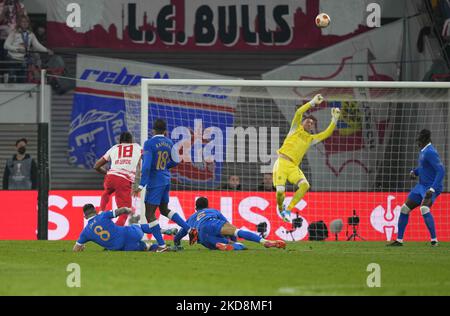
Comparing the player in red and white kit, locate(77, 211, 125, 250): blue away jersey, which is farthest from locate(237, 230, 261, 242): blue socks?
the player in red and white kit

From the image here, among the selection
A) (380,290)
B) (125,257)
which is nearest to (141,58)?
(125,257)

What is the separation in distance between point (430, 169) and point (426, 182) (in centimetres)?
25

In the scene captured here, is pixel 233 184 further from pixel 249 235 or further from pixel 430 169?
pixel 249 235

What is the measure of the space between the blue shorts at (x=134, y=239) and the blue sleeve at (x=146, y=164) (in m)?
0.75

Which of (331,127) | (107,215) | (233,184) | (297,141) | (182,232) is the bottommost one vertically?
(182,232)

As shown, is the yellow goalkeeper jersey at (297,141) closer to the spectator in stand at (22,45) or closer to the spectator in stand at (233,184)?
the spectator in stand at (233,184)

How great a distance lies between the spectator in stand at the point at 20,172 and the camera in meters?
25.5

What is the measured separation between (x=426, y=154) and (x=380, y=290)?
8.80m

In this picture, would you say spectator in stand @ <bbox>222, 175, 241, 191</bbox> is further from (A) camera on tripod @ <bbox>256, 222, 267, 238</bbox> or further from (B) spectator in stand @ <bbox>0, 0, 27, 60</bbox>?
(B) spectator in stand @ <bbox>0, 0, 27, 60</bbox>

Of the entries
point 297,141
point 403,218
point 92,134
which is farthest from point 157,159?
point 92,134

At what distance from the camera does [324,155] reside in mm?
26828

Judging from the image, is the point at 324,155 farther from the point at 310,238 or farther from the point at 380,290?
the point at 380,290

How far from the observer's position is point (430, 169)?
66.5 feet

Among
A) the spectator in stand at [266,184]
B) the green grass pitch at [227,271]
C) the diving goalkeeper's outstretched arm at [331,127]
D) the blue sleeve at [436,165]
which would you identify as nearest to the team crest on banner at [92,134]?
the spectator in stand at [266,184]
